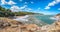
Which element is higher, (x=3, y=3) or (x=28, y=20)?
(x=3, y=3)

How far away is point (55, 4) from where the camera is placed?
2439mm

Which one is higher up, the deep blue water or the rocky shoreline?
the deep blue water

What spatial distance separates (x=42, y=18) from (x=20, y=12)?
0.52 metres

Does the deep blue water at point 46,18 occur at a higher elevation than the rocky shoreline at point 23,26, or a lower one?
higher

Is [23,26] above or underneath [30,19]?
underneath

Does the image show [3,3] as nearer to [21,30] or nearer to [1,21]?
[1,21]

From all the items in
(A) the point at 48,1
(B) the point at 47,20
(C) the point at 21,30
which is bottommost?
(C) the point at 21,30

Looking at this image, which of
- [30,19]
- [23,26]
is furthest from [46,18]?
[23,26]

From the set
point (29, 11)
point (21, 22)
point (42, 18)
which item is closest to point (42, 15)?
point (42, 18)

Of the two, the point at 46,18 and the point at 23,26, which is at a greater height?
the point at 46,18

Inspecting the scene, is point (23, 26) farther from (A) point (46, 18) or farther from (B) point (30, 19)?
(A) point (46, 18)

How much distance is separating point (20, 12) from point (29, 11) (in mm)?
209

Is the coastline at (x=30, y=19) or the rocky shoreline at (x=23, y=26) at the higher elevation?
the coastline at (x=30, y=19)

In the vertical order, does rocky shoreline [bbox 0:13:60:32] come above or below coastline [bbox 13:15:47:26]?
below
